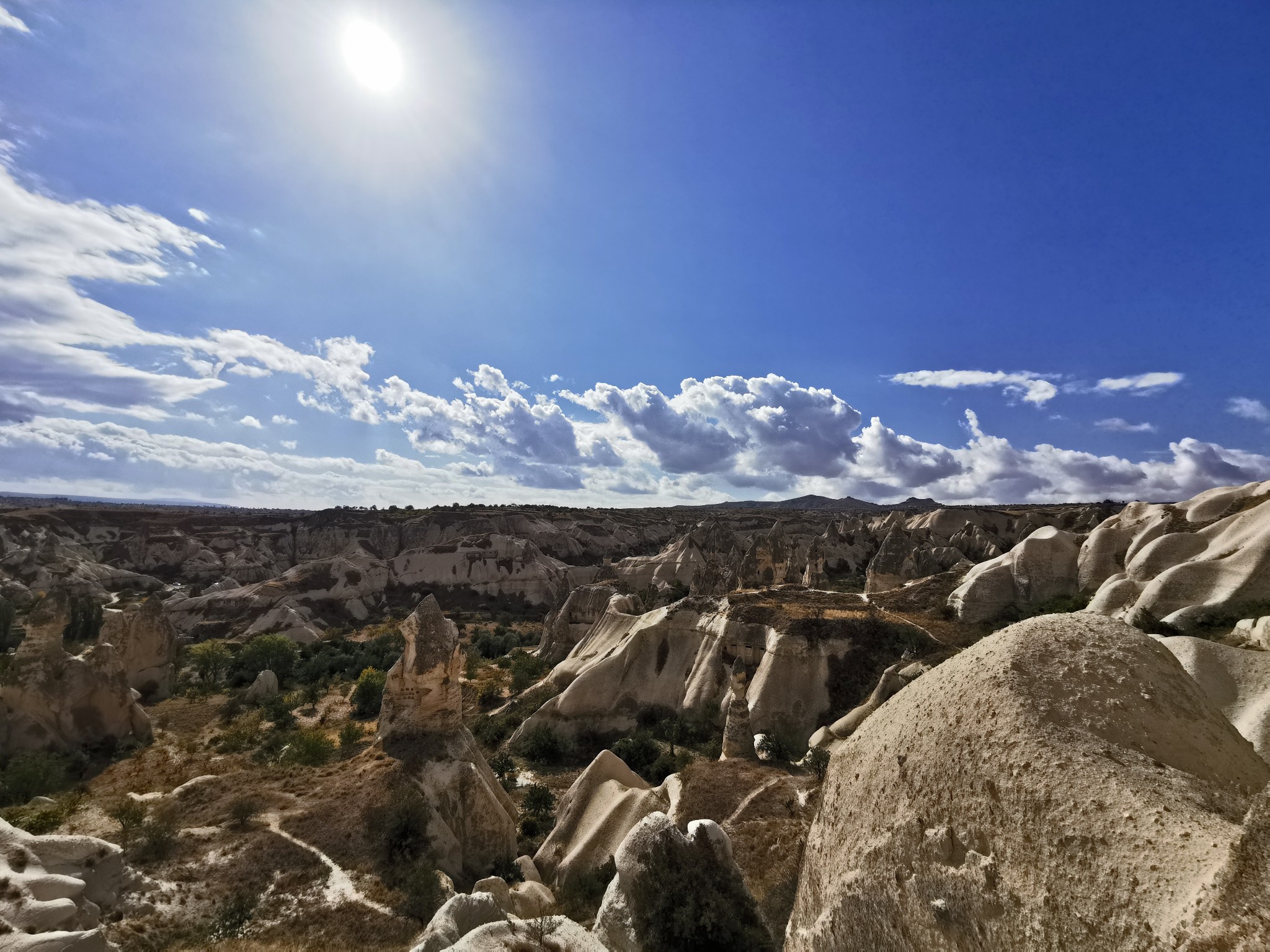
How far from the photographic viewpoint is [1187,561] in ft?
81.3

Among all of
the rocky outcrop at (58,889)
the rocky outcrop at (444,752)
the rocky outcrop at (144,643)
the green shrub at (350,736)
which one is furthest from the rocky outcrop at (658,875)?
the rocky outcrop at (144,643)

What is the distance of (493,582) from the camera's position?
71625 mm

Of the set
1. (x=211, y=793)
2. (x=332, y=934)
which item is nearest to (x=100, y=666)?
A: (x=211, y=793)

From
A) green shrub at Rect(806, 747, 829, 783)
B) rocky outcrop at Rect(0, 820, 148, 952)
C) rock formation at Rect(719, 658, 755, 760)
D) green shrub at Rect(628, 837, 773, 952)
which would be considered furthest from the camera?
rock formation at Rect(719, 658, 755, 760)

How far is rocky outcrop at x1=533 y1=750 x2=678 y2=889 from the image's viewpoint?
15820mm

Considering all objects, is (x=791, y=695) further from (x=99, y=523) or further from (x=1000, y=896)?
(x=99, y=523)

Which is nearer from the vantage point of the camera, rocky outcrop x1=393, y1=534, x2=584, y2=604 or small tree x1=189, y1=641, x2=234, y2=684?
small tree x1=189, y1=641, x2=234, y2=684

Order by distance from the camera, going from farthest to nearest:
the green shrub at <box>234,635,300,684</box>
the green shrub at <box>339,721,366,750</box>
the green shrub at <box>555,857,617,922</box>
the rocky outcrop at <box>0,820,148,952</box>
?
the green shrub at <box>234,635,300,684</box> < the green shrub at <box>339,721,366,750</box> < the green shrub at <box>555,857,617,922</box> < the rocky outcrop at <box>0,820,148,952</box>

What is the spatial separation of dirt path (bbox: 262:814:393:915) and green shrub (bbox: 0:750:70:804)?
31.8 ft

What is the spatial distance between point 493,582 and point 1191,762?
2736 inches

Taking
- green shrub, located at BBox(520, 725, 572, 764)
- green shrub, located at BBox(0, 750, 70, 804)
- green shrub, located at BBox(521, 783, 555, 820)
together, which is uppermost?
green shrub, located at BBox(0, 750, 70, 804)

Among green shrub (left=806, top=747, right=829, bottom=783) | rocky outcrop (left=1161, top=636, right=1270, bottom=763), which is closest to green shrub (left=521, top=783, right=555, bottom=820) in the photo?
green shrub (left=806, top=747, right=829, bottom=783)

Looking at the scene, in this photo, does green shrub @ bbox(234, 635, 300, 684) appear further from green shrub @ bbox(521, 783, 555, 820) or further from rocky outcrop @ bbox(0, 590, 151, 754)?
green shrub @ bbox(521, 783, 555, 820)

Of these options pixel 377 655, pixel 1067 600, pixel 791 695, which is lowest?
pixel 377 655
